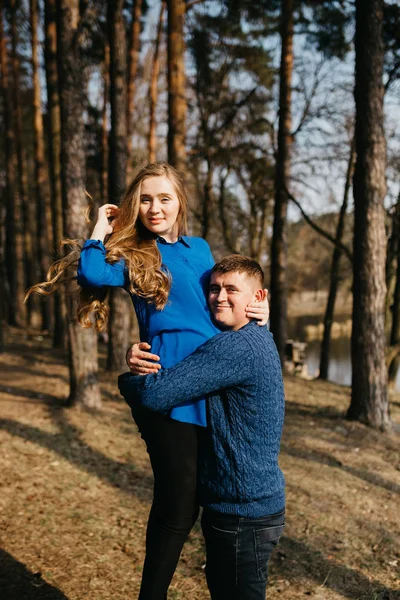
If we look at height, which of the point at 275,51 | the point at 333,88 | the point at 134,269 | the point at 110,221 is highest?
the point at 275,51

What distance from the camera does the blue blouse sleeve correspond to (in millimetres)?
1901

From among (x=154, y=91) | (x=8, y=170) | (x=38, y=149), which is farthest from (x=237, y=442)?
(x=8, y=170)

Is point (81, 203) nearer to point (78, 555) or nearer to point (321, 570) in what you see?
point (78, 555)

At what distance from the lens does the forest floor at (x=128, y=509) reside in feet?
9.64

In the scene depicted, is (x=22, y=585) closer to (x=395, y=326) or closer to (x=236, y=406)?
(x=236, y=406)

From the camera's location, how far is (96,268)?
1909mm

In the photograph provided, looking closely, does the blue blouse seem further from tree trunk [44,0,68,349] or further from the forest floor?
tree trunk [44,0,68,349]

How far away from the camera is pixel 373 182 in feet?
20.0

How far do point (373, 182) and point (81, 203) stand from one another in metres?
3.57

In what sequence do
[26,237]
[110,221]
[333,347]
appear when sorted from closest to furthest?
[110,221] → [26,237] → [333,347]

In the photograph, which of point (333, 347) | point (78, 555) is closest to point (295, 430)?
point (78, 555)

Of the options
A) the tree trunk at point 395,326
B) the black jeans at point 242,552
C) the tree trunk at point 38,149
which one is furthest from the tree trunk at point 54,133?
the black jeans at point 242,552

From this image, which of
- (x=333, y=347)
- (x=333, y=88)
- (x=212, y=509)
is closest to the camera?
(x=212, y=509)

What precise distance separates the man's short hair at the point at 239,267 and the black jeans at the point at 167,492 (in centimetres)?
60
